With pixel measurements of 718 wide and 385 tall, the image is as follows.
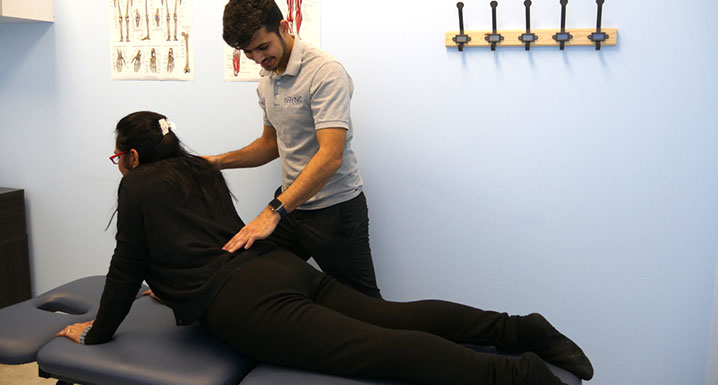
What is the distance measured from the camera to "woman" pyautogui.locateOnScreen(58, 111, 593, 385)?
Result: 4.34 ft

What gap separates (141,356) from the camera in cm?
148

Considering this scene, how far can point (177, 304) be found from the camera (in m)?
1.50

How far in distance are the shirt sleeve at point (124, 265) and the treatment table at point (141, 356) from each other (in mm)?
75

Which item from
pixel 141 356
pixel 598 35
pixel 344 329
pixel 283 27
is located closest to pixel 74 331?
pixel 141 356

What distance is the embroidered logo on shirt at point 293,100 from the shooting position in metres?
1.79

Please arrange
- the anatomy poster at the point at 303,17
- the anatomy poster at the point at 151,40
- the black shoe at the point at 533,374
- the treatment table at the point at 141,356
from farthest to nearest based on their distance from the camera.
→ the anatomy poster at the point at 151,40 < the anatomy poster at the point at 303,17 < the treatment table at the point at 141,356 < the black shoe at the point at 533,374

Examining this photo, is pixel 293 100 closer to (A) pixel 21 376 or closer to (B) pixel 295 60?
(B) pixel 295 60

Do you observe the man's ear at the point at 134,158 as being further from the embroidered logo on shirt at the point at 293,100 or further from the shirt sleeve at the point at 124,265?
the embroidered logo on shirt at the point at 293,100

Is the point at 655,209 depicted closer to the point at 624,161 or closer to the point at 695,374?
the point at 624,161

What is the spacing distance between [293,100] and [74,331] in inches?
35.6

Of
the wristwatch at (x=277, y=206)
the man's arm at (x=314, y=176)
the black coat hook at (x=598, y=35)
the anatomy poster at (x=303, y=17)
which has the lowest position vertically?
the wristwatch at (x=277, y=206)

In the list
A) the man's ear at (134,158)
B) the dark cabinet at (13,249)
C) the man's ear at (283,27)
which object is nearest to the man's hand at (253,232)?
the man's ear at (134,158)

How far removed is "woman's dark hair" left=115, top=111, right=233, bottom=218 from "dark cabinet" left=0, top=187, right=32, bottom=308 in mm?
1400

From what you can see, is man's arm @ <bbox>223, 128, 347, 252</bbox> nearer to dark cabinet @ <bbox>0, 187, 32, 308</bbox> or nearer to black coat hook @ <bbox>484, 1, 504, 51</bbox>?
black coat hook @ <bbox>484, 1, 504, 51</bbox>
